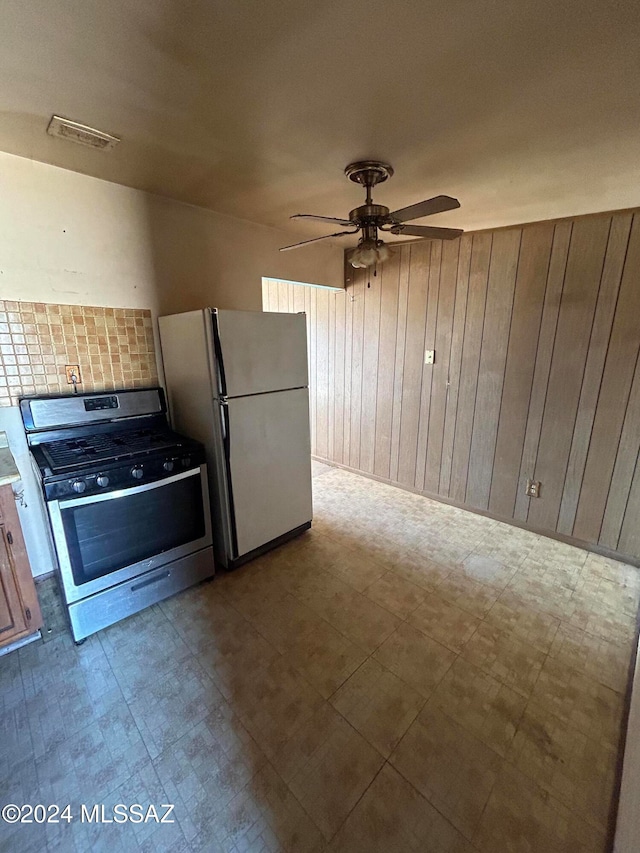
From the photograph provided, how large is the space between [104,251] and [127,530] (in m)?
1.61

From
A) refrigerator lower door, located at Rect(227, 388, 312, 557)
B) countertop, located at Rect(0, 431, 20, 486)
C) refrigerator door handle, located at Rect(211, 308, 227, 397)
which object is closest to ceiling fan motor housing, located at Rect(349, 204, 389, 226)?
refrigerator door handle, located at Rect(211, 308, 227, 397)

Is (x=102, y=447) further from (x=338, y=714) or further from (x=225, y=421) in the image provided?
(x=338, y=714)

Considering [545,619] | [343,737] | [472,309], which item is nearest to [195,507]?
[343,737]

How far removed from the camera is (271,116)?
1362 mm

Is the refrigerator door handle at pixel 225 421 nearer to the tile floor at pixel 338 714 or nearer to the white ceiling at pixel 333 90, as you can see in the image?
the tile floor at pixel 338 714

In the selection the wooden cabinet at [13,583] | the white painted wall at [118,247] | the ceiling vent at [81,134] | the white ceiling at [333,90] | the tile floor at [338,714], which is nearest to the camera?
the white ceiling at [333,90]

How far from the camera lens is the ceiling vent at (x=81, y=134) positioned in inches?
57.0

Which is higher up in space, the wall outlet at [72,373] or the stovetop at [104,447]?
the wall outlet at [72,373]

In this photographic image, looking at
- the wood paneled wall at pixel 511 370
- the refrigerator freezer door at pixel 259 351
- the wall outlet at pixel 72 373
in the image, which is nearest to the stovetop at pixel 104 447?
the wall outlet at pixel 72 373

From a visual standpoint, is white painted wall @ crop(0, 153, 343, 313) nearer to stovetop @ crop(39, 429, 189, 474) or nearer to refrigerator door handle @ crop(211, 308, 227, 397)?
refrigerator door handle @ crop(211, 308, 227, 397)

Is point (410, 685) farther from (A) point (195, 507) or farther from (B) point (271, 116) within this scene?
(B) point (271, 116)

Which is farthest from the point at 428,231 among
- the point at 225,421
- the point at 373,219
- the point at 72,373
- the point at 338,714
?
the point at 338,714

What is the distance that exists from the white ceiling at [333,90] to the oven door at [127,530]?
1.57 metres

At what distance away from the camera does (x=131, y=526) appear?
1.86 m
